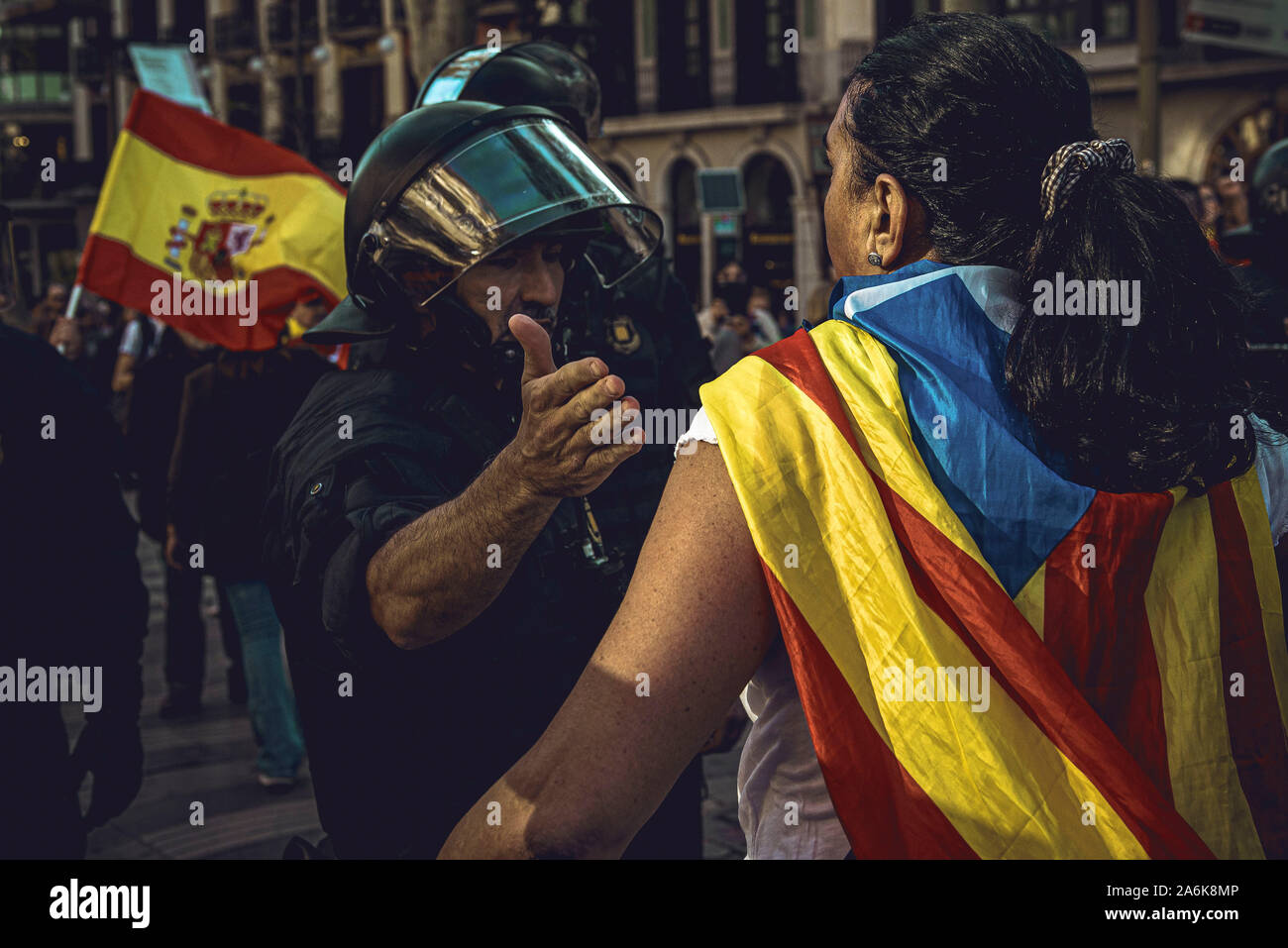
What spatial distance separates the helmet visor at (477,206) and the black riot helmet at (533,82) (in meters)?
1.56

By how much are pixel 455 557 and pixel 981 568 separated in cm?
67

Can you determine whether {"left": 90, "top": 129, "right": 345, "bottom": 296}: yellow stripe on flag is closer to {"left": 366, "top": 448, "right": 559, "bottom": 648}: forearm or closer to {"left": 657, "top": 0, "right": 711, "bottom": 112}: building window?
{"left": 366, "top": 448, "right": 559, "bottom": 648}: forearm

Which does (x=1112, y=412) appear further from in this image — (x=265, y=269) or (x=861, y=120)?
(x=265, y=269)

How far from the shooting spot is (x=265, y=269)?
629cm

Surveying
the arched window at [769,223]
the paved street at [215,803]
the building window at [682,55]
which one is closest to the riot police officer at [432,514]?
the paved street at [215,803]

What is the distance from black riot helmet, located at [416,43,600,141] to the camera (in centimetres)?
404

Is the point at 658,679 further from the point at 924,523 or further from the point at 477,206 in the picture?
the point at 477,206

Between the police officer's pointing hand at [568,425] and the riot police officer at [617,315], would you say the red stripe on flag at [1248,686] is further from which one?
the riot police officer at [617,315]

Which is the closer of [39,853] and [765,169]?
[39,853]

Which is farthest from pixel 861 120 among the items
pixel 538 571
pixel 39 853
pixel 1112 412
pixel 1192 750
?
pixel 39 853

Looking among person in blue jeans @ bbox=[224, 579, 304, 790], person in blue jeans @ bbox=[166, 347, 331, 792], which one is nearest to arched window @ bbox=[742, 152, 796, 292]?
person in blue jeans @ bbox=[166, 347, 331, 792]
